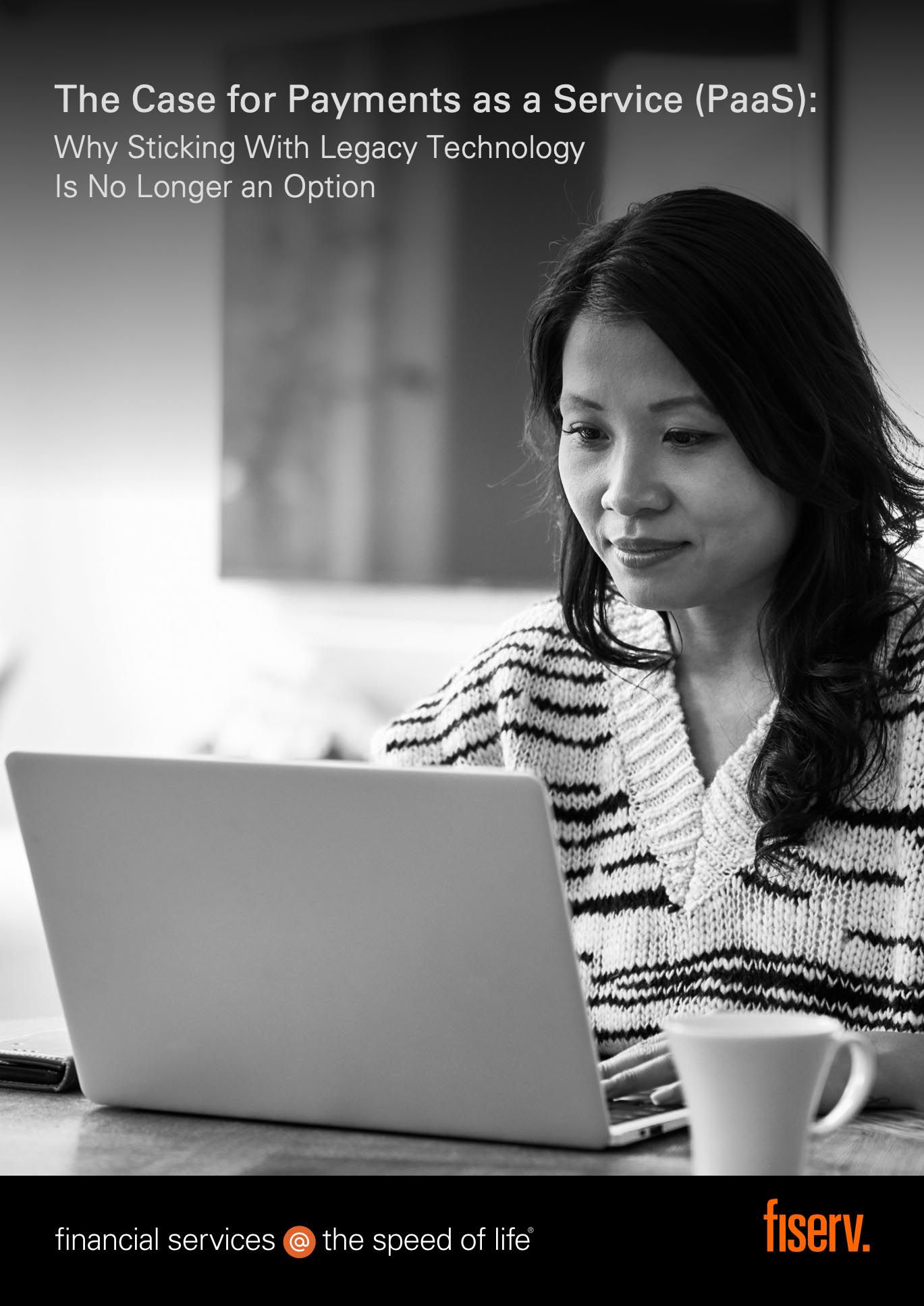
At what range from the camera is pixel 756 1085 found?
747 millimetres

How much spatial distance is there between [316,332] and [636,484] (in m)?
1.88

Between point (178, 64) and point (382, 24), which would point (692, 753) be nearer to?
point (382, 24)

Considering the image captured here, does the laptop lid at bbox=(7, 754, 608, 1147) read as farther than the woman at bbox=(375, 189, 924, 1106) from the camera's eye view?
No

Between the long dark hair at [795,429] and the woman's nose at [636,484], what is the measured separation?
0.07 meters

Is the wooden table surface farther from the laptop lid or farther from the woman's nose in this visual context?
the woman's nose

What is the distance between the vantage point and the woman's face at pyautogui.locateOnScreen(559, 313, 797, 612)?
125 cm

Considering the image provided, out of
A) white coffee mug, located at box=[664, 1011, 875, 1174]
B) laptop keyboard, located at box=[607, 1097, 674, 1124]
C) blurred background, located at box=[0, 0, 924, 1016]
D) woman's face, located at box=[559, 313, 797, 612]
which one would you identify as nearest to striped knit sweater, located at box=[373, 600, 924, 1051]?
woman's face, located at box=[559, 313, 797, 612]

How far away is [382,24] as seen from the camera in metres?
2.90


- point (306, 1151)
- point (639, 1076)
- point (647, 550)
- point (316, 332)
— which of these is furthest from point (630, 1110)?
point (316, 332)

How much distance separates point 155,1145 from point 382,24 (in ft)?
8.05

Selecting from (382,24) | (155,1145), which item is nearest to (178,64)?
(382,24)
